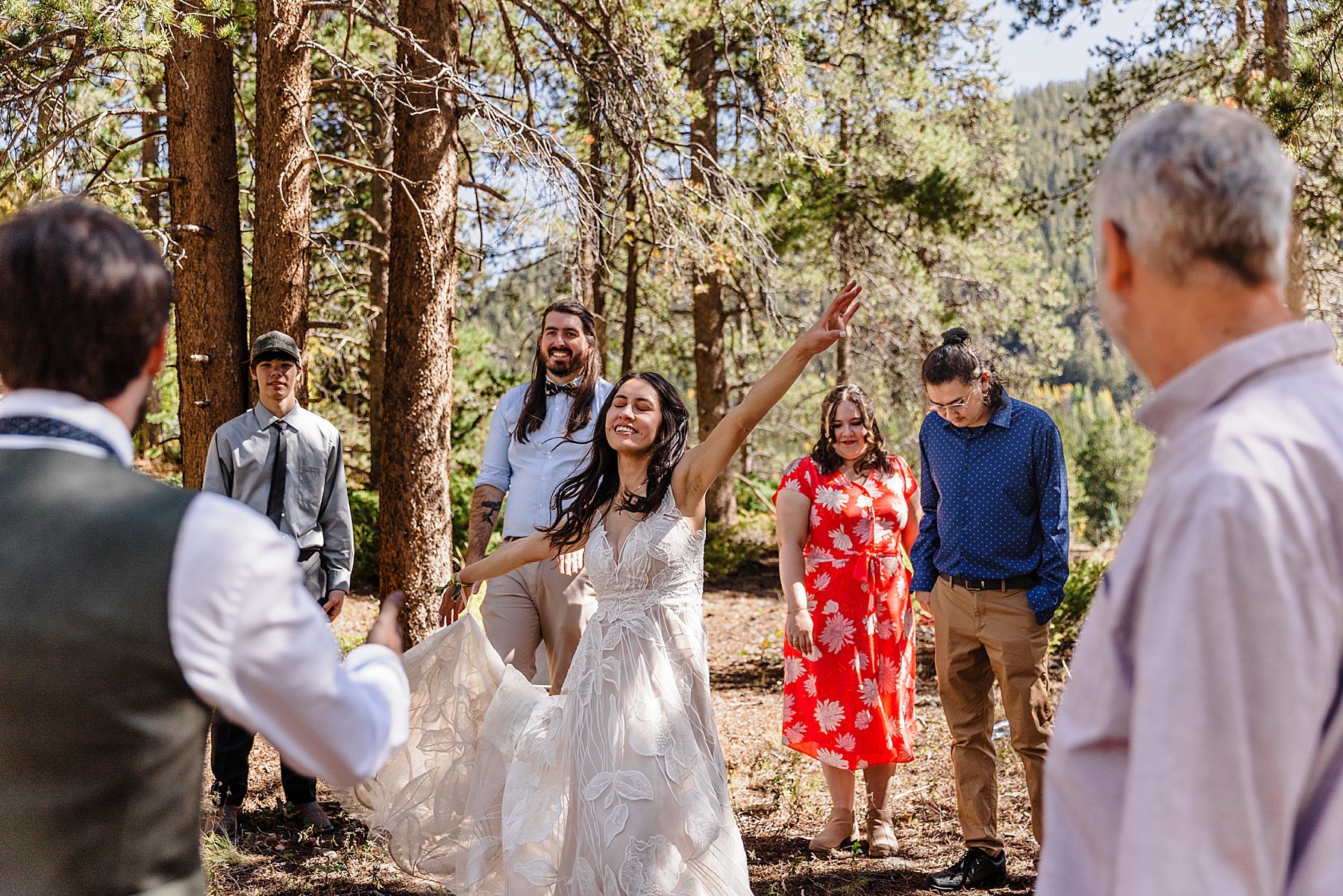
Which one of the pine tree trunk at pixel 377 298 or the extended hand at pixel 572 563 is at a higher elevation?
the pine tree trunk at pixel 377 298

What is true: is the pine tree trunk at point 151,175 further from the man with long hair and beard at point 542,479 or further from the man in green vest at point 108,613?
the man in green vest at point 108,613

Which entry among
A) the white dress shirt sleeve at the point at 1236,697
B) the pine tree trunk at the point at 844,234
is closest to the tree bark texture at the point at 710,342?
the pine tree trunk at the point at 844,234

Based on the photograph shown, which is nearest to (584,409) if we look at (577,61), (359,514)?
(577,61)

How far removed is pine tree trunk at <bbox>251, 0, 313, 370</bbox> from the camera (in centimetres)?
654

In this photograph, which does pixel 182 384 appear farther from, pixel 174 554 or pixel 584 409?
pixel 174 554

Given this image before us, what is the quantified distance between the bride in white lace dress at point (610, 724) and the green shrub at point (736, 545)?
347 inches

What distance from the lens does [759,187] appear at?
13.9 m

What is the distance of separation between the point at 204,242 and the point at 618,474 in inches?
151

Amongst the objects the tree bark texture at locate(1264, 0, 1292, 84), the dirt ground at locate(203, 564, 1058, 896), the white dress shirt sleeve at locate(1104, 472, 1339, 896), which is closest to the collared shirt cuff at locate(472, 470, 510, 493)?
the dirt ground at locate(203, 564, 1058, 896)

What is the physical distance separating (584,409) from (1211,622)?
412 cm

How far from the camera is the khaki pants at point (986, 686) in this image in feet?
15.2

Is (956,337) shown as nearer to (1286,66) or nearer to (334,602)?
(334,602)

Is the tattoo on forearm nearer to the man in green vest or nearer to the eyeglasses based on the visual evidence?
the eyeglasses

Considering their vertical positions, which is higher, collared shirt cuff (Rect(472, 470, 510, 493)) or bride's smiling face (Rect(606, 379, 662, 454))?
bride's smiling face (Rect(606, 379, 662, 454))
